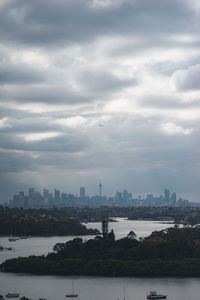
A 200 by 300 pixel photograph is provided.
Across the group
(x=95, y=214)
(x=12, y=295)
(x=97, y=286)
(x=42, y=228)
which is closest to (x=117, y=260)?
(x=97, y=286)

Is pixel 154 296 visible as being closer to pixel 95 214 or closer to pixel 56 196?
pixel 95 214

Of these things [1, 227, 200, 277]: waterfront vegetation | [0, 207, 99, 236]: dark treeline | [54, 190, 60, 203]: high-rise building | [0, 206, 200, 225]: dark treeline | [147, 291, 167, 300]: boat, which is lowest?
[147, 291, 167, 300]: boat

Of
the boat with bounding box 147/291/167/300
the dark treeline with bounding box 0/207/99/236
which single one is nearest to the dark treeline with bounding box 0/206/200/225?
the dark treeline with bounding box 0/207/99/236

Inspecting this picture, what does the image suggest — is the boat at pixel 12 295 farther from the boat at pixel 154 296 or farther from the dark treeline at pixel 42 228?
the dark treeline at pixel 42 228

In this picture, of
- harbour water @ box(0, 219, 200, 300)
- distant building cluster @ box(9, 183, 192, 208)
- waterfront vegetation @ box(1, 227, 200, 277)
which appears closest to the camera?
harbour water @ box(0, 219, 200, 300)

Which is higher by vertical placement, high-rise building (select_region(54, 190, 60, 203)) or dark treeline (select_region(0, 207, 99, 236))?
high-rise building (select_region(54, 190, 60, 203))

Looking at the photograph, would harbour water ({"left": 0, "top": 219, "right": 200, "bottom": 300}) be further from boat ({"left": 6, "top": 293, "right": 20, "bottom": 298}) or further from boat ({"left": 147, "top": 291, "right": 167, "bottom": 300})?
boat ({"left": 6, "top": 293, "right": 20, "bottom": 298})

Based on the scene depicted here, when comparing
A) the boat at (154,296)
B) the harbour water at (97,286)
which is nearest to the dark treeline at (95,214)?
the harbour water at (97,286)

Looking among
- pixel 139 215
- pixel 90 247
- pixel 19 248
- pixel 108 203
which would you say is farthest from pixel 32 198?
pixel 90 247
